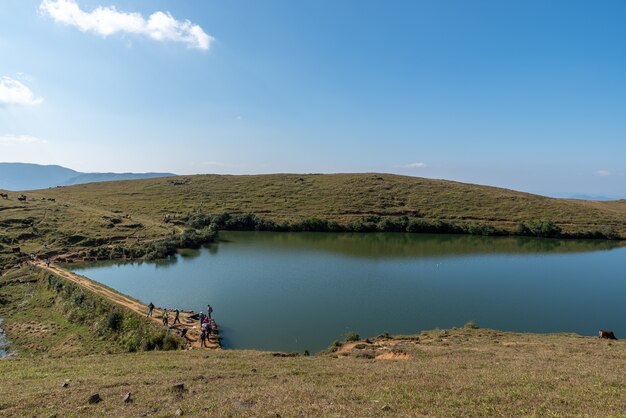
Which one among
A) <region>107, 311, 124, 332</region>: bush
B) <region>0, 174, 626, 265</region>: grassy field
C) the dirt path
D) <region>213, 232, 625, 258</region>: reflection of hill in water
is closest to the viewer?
the dirt path

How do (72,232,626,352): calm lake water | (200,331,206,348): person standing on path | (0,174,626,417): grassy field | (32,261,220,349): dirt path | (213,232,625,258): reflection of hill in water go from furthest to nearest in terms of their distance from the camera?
(213,232,625,258): reflection of hill in water, (72,232,626,352): calm lake water, (32,261,220,349): dirt path, (200,331,206,348): person standing on path, (0,174,626,417): grassy field

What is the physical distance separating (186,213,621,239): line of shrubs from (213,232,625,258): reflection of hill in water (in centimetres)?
380

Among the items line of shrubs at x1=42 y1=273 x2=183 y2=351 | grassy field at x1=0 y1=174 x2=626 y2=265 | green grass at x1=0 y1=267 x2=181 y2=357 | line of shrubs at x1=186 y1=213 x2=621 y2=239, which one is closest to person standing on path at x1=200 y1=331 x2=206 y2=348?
line of shrubs at x1=42 y1=273 x2=183 y2=351

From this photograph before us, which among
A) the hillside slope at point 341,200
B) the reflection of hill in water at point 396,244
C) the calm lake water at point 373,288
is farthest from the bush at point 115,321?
the hillside slope at point 341,200

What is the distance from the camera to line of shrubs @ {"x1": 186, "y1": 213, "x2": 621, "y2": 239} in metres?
104

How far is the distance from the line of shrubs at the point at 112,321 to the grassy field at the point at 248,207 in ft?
97.4

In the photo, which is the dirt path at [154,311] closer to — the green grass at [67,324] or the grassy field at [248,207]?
the green grass at [67,324]

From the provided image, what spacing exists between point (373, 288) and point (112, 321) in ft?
106

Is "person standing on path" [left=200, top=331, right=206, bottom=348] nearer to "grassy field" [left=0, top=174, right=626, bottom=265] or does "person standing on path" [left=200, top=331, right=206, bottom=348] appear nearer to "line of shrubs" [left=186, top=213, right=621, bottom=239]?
"grassy field" [left=0, top=174, right=626, bottom=265]

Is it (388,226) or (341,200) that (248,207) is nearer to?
(341,200)

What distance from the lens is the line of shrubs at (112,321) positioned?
101 ft

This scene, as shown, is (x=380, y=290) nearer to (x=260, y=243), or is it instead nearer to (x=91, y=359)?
(x=91, y=359)

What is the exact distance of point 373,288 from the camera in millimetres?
50719

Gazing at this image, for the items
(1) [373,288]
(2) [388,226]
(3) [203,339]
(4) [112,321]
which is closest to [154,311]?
(4) [112,321]
